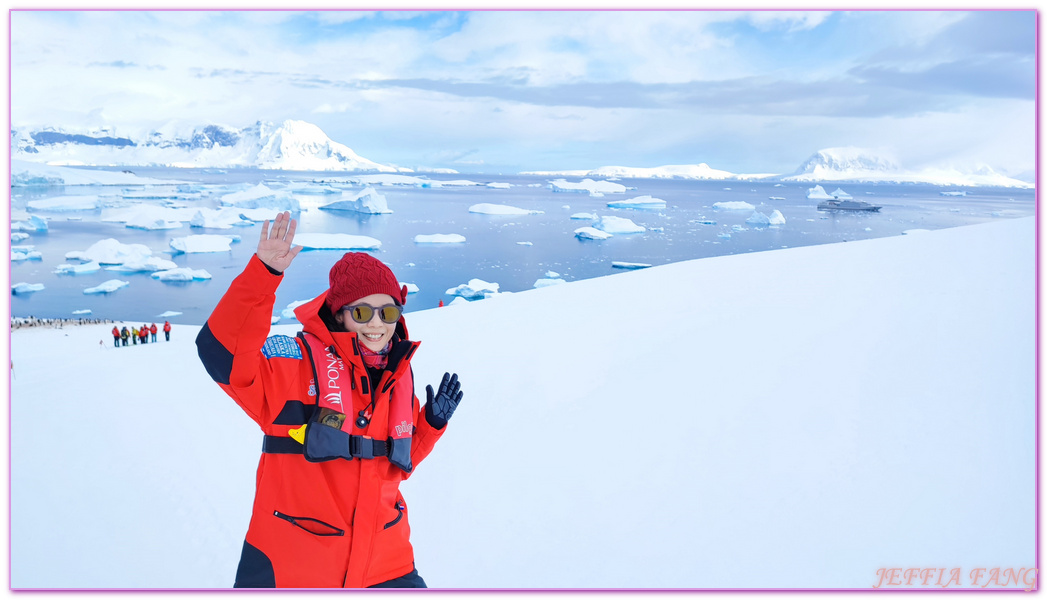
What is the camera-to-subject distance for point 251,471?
2.84 m

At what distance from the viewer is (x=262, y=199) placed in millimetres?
23703

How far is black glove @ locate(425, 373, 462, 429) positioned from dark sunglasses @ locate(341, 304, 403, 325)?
0.66ft

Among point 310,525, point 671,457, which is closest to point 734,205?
point 671,457

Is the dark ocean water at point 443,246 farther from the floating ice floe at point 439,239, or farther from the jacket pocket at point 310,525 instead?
the jacket pocket at point 310,525

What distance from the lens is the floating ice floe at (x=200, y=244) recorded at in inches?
685

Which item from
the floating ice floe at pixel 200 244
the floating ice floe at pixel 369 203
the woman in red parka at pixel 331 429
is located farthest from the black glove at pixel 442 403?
the floating ice floe at pixel 369 203

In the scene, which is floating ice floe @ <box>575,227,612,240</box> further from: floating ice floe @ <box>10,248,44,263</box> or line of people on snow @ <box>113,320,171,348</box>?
floating ice floe @ <box>10,248,44,263</box>

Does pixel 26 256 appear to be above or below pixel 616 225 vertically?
below

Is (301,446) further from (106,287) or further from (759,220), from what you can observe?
(759,220)

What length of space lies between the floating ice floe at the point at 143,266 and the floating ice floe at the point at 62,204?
1271 cm

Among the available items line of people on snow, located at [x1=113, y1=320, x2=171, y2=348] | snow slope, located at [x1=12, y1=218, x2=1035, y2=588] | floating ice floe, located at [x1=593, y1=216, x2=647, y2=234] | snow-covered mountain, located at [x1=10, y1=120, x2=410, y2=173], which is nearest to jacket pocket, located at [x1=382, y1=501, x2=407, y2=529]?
snow slope, located at [x1=12, y1=218, x2=1035, y2=588]

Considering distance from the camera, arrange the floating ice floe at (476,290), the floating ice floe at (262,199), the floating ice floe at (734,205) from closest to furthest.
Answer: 1. the floating ice floe at (476,290)
2. the floating ice floe at (262,199)
3. the floating ice floe at (734,205)

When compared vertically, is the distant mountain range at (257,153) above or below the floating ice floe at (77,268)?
above

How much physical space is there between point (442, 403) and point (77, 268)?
17.3 m
